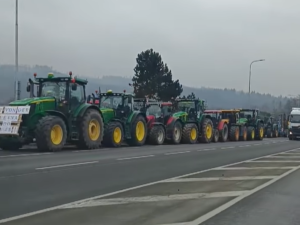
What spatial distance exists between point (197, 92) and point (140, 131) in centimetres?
5261

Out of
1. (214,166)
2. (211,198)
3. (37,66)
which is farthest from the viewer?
(37,66)

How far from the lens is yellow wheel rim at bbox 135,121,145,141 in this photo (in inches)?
996

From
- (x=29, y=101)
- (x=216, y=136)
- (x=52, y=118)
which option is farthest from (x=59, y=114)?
(x=216, y=136)

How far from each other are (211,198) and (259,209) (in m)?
1.24

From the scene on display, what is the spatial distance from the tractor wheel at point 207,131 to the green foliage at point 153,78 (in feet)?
97.6

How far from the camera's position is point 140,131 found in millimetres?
25656

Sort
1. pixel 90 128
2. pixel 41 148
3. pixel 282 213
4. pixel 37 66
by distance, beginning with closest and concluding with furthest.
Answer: pixel 282 213 → pixel 41 148 → pixel 90 128 → pixel 37 66

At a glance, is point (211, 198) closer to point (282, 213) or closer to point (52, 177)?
point (282, 213)

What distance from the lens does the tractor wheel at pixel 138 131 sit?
24.9 metres

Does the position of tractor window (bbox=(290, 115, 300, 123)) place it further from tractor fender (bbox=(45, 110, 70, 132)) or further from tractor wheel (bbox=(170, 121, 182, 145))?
tractor fender (bbox=(45, 110, 70, 132))

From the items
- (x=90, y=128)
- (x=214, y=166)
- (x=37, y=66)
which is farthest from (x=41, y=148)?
(x=37, y=66)

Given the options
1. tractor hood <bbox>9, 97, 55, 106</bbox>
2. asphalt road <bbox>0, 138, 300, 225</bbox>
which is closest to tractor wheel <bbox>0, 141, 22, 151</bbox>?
tractor hood <bbox>9, 97, 55, 106</bbox>

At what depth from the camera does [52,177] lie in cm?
1201

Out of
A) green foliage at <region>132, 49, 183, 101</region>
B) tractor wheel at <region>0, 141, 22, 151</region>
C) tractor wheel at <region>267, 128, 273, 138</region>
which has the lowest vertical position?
tractor wheel at <region>267, 128, 273, 138</region>
